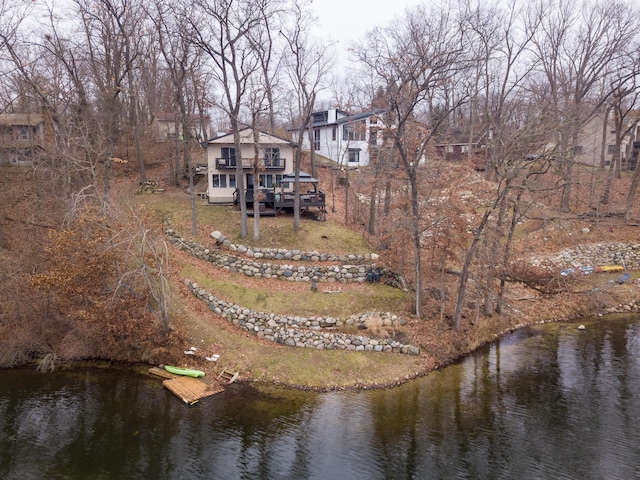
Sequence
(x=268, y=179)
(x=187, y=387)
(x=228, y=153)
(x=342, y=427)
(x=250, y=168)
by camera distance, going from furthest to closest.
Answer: (x=268, y=179) → (x=228, y=153) → (x=250, y=168) → (x=187, y=387) → (x=342, y=427)

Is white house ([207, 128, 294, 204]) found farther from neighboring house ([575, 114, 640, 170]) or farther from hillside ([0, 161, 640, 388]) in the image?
neighboring house ([575, 114, 640, 170])

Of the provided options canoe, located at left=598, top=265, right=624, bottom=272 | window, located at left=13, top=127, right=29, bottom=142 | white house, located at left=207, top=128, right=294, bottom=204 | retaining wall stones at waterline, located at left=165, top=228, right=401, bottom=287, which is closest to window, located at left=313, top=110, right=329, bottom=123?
white house, located at left=207, top=128, right=294, bottom=204

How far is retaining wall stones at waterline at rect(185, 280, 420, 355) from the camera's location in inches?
719

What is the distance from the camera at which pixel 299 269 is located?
73.2 feet

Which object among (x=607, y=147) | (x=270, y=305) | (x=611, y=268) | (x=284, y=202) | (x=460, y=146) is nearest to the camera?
(x=270, y=305)

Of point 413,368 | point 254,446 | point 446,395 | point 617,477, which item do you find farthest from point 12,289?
point 617,477

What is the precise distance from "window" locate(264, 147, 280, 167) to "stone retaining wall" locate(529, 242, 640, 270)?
62.5 ft

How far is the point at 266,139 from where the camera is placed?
98.6ft

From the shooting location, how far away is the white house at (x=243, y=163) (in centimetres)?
2997

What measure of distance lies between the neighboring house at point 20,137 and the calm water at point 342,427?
21897 mm

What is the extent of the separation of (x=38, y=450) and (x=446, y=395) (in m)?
14.0

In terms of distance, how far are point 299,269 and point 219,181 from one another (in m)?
12.3

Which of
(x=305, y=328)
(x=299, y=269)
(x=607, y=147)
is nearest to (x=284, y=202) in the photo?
(x=299, y=269)

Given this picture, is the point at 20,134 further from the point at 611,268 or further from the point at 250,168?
the point at 611,268
